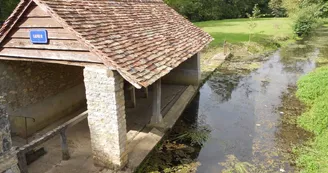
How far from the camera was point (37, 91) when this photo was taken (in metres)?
9.21

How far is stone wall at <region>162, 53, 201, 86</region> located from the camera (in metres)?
14.0

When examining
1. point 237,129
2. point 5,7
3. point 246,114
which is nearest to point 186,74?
point 246,114

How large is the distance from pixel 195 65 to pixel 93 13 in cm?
737

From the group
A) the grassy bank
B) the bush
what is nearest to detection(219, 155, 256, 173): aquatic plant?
the grassy bank

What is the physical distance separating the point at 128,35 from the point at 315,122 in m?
6.96

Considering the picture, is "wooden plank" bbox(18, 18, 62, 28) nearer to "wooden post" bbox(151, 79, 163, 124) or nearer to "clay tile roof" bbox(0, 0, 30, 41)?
"clay tile roof" bbox(0, 0, 30, 41)

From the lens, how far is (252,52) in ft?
75.1

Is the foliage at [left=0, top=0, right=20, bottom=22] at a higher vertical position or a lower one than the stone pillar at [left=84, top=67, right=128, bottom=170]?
higher

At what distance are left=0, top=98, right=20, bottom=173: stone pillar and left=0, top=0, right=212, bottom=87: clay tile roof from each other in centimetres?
244

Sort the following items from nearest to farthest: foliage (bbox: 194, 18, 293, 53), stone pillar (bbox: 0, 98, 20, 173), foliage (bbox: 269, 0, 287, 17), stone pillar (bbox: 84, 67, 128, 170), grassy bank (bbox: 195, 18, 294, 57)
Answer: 1. stone pillar (bbox: 0, 98, 20, 173)
2. stone pillar (bbox: 84, 67, 128, 170)
3. grassy bank (bbox: 195, 18, 294, 57)
4. foliage (bbox: 194, 18, 293, 53)
5. foliage (bbox: 269, 0, 287, 17)

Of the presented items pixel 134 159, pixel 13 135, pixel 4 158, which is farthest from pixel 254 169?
pixel 13 135

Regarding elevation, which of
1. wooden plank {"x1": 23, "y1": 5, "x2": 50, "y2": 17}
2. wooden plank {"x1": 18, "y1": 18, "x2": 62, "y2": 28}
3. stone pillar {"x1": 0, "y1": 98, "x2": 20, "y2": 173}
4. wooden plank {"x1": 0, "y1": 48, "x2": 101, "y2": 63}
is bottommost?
stone pillar {"x1": 0, "y1": 98, "x2": 20, "y2": 173}

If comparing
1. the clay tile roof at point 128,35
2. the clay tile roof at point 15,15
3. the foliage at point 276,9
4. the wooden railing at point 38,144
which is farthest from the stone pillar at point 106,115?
the foliage at point 276,9

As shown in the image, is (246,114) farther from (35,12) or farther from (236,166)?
(35,12)
